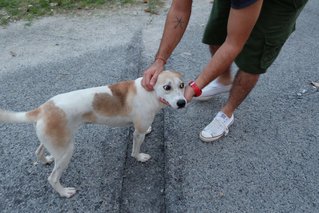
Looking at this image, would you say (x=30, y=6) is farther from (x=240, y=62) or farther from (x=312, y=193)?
(x=312, y=193)

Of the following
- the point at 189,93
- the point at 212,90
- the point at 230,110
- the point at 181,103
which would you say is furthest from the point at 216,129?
the point at 181,103

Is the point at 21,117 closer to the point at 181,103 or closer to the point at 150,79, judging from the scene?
the point at 150,79

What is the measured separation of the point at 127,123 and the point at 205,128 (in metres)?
0.82

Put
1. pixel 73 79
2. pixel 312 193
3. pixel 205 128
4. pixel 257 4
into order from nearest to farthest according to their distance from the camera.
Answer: pixel 257 4 < pixel 312 193 < pixel 205 128 < pixel 73 79

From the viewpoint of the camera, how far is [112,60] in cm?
413

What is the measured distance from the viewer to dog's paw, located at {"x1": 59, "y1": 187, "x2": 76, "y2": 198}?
2.42 m

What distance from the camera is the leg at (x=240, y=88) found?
9.43ft

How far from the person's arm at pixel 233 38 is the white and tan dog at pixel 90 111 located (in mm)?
221

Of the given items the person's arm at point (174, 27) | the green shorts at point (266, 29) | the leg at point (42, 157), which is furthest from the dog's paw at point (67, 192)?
the green shorts at point (266, 29)

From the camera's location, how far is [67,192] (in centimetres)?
244

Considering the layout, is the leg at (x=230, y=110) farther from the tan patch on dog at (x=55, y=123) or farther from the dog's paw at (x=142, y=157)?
the tan patch on dog at (x=55, y=123)

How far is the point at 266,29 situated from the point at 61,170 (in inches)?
71.9

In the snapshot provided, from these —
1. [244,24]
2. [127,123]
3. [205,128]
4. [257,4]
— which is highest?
[257,4]

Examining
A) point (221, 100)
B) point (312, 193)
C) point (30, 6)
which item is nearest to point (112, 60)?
point (221, 100)
